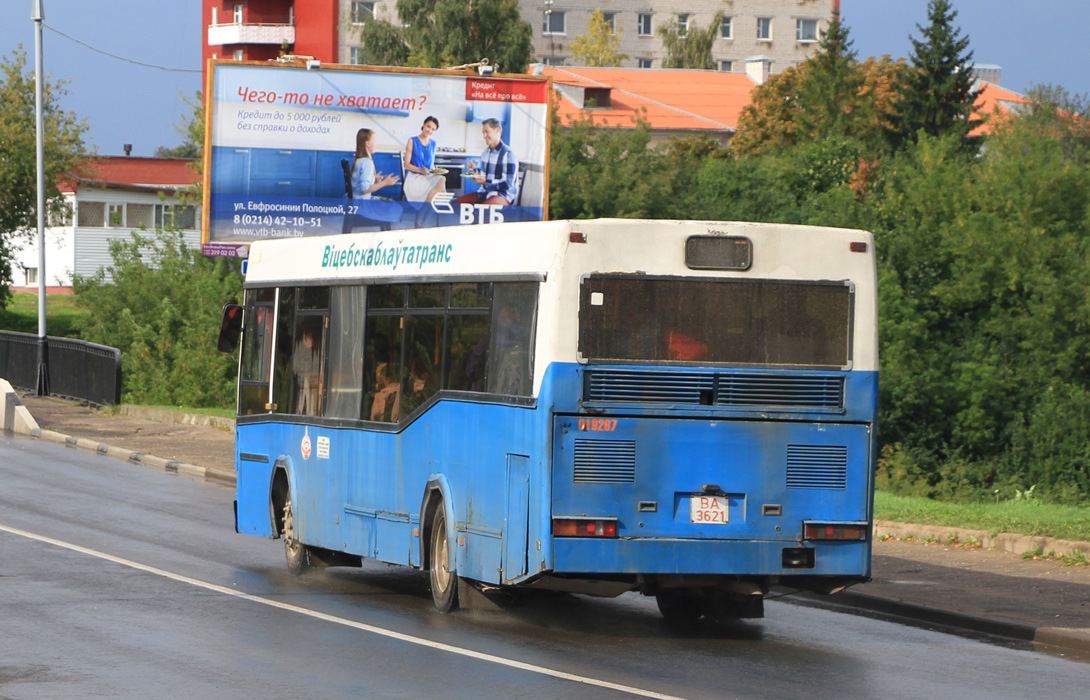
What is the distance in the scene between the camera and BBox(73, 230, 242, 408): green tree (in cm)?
3897

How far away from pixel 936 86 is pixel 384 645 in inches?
2418

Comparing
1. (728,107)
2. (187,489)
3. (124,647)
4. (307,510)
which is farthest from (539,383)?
(728,107)

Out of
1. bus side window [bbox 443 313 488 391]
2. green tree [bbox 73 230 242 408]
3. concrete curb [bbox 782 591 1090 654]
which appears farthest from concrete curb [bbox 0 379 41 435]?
concrete curb [bbox 782 591 1090 654]

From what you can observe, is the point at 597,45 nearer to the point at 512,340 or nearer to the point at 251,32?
the point at 251,32

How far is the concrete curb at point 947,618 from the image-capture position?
36.4 feet

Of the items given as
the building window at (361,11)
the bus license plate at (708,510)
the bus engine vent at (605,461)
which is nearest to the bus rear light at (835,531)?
the bus license plate at (708,510)

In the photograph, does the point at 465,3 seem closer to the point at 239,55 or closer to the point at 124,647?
the point at 239,55

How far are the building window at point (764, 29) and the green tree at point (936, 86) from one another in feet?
140

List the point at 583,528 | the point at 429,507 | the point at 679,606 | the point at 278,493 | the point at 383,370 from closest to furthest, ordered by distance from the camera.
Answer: the point at 583,528 → the point at 429,507 → the point at 679,606 → the point at 383,370 → the point at 278,493

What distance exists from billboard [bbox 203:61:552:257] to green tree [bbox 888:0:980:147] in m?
40.3

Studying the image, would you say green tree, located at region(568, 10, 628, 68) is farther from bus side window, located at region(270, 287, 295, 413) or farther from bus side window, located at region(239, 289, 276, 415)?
bus side window, located at region(270, 287, 295, 413)

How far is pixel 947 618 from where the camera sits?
1223 centimetres

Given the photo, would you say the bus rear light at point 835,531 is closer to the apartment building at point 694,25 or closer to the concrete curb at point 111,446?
the concrete curb at point 111,446

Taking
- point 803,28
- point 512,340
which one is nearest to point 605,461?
point 512,340
